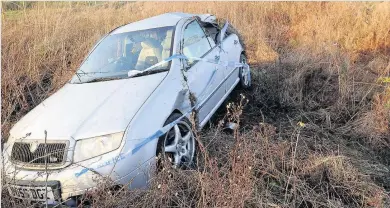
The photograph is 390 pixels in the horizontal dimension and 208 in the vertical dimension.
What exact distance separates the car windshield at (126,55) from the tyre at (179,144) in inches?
26.2

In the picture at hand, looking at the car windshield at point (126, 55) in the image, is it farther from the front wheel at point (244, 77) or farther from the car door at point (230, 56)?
the front wheel at point (244, 77)

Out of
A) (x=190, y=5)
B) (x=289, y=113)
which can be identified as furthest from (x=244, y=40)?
(x=289, y=113)

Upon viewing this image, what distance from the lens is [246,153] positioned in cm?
263

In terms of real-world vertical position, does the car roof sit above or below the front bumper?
above

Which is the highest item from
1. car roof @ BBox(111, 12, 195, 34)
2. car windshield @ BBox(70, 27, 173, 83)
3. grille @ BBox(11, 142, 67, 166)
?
car roof @ BBox(111, 12, 195, 34)

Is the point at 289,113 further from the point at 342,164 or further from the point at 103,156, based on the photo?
the point at 103,156

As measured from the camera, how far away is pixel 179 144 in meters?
3.39

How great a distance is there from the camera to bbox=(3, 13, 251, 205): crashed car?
280cm

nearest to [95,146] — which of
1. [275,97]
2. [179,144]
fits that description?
[179,144]

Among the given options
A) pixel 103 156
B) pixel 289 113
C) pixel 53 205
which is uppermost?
pixel 103 156

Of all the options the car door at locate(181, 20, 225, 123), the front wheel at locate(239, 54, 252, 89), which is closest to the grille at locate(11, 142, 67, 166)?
the car door at locate(181, 20, 225, 123)

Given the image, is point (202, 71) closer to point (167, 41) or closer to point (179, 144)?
point (167, 41)

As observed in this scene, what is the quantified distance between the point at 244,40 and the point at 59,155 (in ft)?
20.0

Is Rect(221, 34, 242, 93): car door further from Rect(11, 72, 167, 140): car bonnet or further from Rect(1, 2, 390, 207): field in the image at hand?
Rect(11, 72, 167, 140): car bonnet
